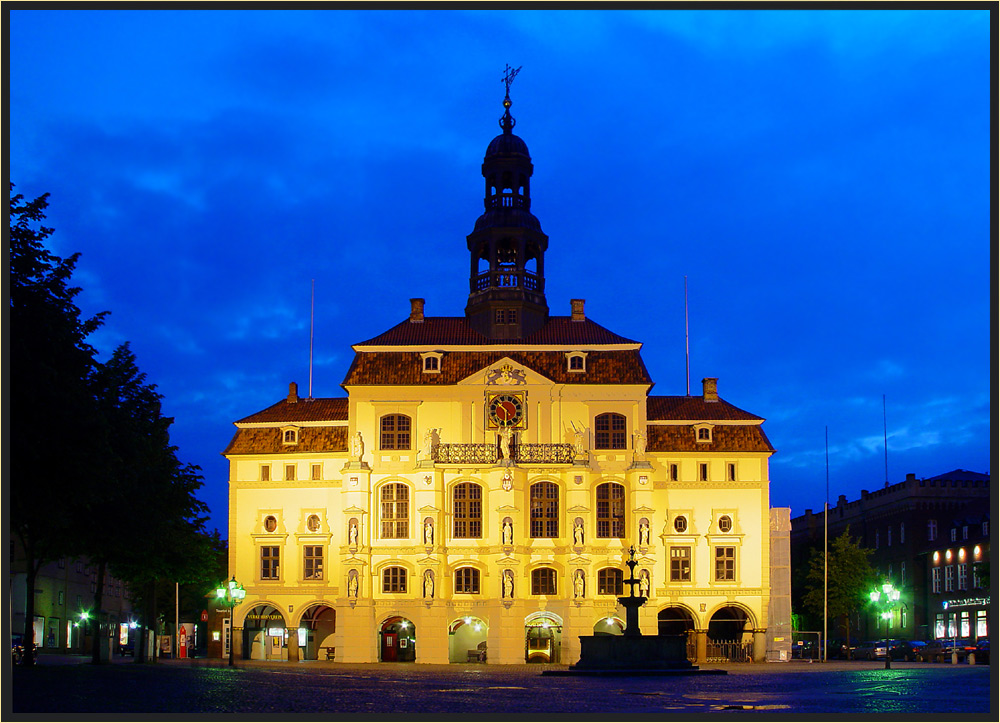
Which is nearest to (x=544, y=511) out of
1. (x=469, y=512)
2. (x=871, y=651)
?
(x=469, y=512)

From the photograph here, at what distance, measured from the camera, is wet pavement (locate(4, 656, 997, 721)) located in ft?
76.4

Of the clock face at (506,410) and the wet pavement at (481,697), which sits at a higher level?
the clock face at (506,410)

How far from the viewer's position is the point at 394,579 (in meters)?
71.0

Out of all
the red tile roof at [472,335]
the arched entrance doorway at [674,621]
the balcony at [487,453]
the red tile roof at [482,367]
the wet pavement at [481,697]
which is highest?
the red tile roof at [472,335]

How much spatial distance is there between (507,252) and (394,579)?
2121 cm

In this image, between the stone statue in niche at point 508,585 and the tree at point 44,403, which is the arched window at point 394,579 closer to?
the stone statue in niche at point 508,585

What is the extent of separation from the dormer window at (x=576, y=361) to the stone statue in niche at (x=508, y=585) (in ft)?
39.3

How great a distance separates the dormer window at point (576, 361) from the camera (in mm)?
73000

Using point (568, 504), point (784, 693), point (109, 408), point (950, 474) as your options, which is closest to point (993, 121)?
point (784, 693)

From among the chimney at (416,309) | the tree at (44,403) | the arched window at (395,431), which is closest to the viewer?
the tree at (44,403)

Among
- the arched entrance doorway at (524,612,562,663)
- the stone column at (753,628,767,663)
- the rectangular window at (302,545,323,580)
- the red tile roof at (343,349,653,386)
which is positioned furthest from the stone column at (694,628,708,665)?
the rectangular window at (302,545,323,580)

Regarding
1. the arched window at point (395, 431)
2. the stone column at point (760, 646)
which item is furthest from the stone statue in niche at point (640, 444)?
the arched window at point (395, 431)

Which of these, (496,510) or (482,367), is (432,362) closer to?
(482,367)

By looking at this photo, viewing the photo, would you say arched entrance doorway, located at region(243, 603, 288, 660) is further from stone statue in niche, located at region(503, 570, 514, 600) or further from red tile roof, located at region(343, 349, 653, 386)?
red tile roof, located at region(343, 349, 653, 386)
